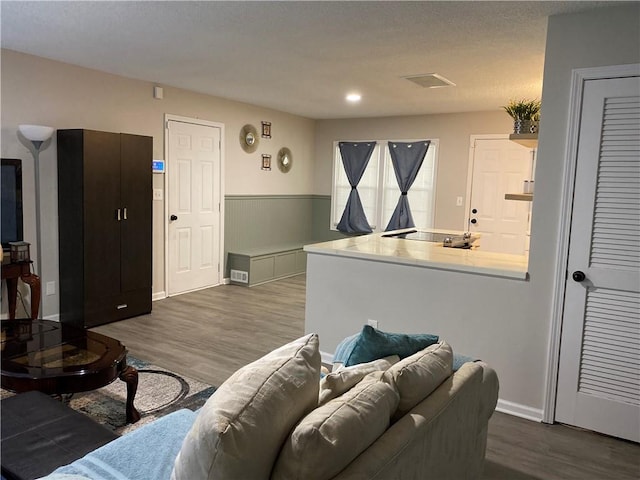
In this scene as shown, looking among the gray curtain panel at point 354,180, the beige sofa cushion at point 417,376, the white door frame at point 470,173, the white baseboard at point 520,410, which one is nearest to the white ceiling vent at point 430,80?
the white door frame at point 470,173

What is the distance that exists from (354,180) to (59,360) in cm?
556

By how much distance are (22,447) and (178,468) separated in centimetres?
88

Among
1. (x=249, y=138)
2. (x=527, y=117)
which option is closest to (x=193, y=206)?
(x=249, y=138)

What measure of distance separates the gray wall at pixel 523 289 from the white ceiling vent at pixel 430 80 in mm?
1602

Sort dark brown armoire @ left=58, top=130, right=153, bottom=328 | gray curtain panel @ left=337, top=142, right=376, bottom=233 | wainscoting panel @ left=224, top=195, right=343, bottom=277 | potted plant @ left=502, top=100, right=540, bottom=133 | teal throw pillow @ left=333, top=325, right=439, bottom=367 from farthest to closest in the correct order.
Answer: gray curtain panel @ left=337, top=142, right=376, bottom=233 → wainscoting panel @ left=224, top=195, right=343, bottom=277 → dark brown armoire @ left=58, top=130, right=153, bottom=328 → potted plant @ left=502, top=100, right=540, bottom=133 → teal throw pillow @ left=333, top=325, right=439, bottom=367

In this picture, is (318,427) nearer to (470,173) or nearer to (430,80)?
(430,80)

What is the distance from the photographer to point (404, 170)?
707cm

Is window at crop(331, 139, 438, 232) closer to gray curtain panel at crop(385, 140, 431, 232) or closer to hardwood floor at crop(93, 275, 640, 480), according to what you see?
gray curtain panel at crop(385, 140, 431, 232)

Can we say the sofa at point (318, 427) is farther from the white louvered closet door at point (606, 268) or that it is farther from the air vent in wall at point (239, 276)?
the air vent in wall at point (239, 276)

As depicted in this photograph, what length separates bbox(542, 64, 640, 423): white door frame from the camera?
2666mm

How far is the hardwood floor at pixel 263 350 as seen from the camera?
249 centimetres

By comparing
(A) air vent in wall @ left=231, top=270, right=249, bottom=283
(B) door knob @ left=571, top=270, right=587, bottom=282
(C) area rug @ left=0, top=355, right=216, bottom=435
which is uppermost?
(B) door knob @ left=571, top=270, right=587, bottom=282

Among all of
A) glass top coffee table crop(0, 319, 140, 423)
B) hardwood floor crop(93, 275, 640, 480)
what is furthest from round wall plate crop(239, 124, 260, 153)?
glass top coffee table crop(0, 319, 140, 423)

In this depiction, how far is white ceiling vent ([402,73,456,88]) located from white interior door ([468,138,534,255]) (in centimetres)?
191
